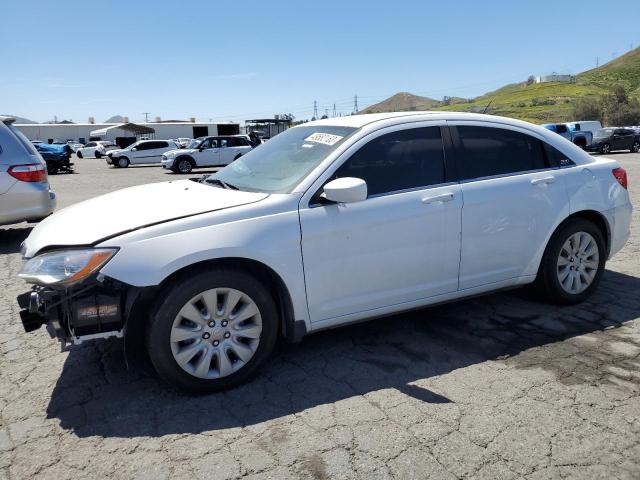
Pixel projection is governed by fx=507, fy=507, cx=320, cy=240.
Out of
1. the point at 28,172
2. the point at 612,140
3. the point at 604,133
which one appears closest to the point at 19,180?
the point at 28,172

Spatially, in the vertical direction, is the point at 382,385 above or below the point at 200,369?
below

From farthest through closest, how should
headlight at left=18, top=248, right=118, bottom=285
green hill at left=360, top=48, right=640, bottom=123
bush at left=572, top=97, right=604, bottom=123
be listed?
green hill at left=360, top=48, right=640, bottom=123 → bush at left=572, top=97, right=604, bottom=123 → headlight at left=18, top=248, right=118, bottom=285

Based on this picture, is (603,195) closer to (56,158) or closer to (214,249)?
(214,249)

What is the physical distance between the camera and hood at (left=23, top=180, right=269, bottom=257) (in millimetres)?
2996

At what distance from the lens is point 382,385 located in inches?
124

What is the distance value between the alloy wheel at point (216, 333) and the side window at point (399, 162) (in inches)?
42.8

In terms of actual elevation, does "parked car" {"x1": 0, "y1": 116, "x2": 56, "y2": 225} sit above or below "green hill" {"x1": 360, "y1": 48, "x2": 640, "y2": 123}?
below

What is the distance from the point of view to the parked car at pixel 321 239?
2.89 metres

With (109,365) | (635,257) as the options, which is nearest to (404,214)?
(109,365)

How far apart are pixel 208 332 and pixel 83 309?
703 millimetres

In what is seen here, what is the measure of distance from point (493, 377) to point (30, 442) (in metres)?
2.69

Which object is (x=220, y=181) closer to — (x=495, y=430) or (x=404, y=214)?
(x=404, y=214)

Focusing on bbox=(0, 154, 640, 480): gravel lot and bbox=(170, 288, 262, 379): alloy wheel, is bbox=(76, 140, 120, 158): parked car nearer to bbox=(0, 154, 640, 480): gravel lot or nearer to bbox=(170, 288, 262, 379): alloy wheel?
bbox=(0, 154, 640, 480): gravel lot

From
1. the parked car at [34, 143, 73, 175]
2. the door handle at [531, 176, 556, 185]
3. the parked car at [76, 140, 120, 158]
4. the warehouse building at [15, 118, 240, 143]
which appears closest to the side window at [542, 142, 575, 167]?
the door handle at [531, 176, 556, 185]
